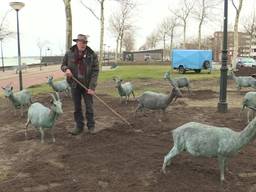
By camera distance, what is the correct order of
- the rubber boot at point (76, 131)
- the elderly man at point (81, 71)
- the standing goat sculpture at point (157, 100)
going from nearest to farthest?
the elderly man at point (81, 71)
the rubber boot at point (76, 131)
the standing goat sculpture at point (157, 100)

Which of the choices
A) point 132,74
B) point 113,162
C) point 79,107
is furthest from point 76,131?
point 132,74

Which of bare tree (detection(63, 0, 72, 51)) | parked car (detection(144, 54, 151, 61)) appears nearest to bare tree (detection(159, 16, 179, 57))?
parked car (detection(144, 54, 151, 61))

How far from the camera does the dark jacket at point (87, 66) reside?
909cm

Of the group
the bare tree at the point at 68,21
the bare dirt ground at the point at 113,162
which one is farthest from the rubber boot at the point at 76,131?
the bare tree at the point at 68,21

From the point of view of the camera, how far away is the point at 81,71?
9164 mm

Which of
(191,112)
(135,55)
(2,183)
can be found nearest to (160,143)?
(2,183)

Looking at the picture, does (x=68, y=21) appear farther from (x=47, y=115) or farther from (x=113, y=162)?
(x=113, y=162)

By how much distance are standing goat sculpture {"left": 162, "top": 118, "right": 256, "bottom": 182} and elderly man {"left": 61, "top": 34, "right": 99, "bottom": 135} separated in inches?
129

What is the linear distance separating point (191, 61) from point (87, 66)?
29.0 m

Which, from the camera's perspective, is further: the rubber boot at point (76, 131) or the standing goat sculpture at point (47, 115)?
the rubber boot at point (76, 131)

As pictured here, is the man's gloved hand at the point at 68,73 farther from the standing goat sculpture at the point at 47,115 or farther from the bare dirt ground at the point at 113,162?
the bare dirt ground at the point at 113,162

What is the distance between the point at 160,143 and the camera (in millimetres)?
8297

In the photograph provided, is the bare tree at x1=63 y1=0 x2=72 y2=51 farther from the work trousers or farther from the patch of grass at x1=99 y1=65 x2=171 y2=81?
the work trousers

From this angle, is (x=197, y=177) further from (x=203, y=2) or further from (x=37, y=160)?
(x=203, y=2)
